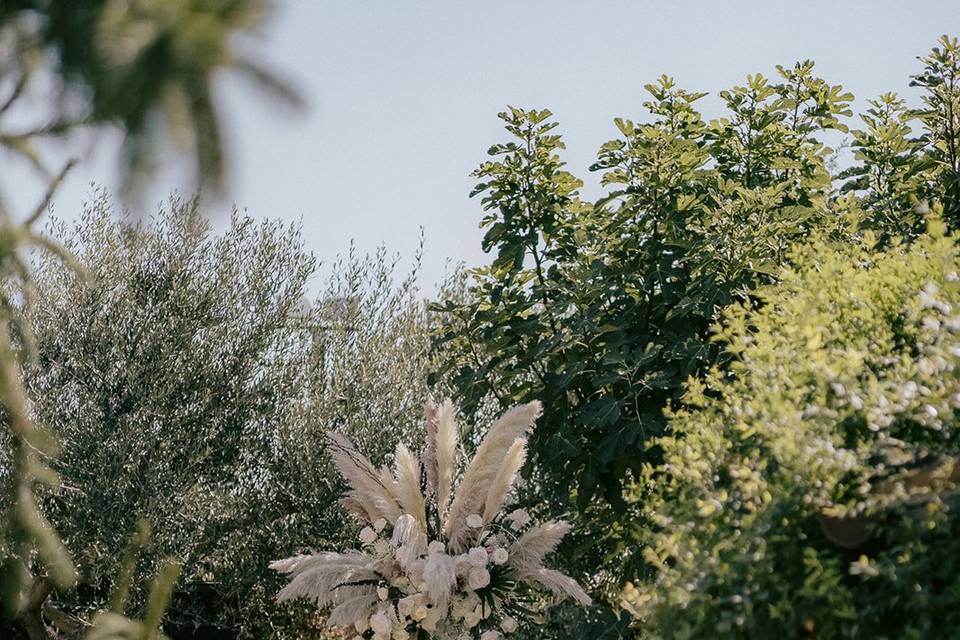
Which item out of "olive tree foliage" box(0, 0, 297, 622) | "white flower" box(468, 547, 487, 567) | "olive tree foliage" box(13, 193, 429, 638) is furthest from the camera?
"olive tree foliage" box(13, 193, 429, 638)

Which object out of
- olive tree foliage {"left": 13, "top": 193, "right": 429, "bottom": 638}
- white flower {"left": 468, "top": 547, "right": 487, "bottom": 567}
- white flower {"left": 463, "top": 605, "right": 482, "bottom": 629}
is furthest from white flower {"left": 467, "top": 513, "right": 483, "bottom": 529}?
olive tree foliage {"left": 13, "top": 193, "right": 429, "bottom": 638}

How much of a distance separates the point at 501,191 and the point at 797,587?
4.80 m

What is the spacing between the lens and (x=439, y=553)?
704cm

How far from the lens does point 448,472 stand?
293 inches

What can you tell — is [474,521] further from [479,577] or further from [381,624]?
[381,624]

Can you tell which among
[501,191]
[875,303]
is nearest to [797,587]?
[875,303]

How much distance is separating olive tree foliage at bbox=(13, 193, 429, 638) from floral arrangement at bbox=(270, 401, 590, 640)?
170 centimetres

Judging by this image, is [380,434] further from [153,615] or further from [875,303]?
[153,615]

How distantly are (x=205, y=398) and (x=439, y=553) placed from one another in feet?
9.19

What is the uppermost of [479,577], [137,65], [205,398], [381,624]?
[205,398]

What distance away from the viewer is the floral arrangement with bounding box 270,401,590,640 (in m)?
6.95

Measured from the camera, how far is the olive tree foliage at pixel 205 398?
845cm

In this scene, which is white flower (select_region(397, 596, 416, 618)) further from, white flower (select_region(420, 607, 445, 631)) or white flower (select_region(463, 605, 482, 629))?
white flower (select_region(463, 605, 482, 629))

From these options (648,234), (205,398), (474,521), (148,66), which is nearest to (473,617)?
(474,521)
